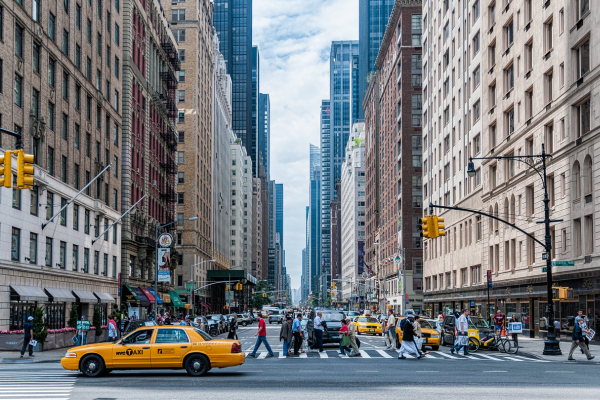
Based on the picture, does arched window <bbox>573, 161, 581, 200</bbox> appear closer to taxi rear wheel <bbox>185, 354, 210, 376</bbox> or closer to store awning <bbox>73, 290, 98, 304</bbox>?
taxi rear wheel <bbox>185, 354, 210, 376</bbox>

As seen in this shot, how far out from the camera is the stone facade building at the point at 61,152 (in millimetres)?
39031

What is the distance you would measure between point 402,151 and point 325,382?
87977mm

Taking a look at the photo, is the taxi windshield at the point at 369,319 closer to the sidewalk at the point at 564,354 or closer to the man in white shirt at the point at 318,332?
the sidewalk at the point at 564,354

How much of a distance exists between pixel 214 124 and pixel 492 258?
83.7 metres

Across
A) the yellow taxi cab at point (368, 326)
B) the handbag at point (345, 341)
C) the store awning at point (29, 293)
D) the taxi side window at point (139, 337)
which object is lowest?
the yellow taxi cab at point (368, 326)

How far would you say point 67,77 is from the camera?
49.4 m

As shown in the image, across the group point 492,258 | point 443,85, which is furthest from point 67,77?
point 443,85

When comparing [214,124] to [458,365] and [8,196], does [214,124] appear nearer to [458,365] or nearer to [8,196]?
[8,196]

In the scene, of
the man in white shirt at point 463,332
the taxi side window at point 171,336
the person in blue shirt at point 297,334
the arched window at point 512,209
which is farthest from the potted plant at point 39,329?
the arched window at point 512,209

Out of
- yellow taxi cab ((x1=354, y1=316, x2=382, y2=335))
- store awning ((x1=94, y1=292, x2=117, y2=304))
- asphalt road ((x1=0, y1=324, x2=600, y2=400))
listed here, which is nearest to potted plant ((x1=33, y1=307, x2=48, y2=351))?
asphalt road ((x1=0, y1=324, x2=600, y2=400))

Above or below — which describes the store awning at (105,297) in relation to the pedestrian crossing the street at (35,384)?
above

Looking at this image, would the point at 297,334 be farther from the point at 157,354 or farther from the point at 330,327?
the point at 157,354

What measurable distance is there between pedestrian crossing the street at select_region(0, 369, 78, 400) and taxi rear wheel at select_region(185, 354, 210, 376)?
332 cm

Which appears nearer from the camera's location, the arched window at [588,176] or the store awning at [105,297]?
the arched window at [588,176]
